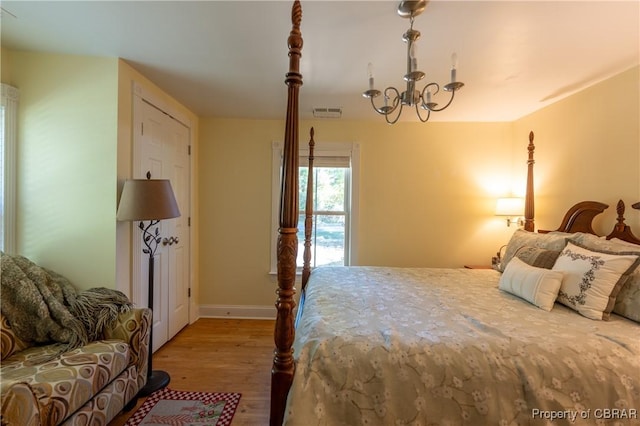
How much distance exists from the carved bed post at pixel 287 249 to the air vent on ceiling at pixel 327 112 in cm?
203

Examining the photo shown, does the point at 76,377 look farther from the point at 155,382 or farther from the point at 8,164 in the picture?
the point at 8,164

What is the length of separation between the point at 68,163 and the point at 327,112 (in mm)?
2271

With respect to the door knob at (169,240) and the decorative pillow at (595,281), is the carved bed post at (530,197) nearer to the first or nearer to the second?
the decorative pillow at (595,281)

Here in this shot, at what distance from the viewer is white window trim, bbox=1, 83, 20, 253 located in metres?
1.95

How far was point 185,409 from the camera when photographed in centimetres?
193

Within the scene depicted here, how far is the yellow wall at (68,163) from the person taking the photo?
203cm

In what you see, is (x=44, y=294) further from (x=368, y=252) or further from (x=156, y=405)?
(x=368, y=252)

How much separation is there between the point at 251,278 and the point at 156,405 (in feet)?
5.49

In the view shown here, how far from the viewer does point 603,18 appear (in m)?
1.59

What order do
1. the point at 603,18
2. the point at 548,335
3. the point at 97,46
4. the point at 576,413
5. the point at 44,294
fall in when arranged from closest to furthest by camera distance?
the point at 576,413 → the point at 548,335 → the point at 603,18 → the point at 44,294 → the point at 97,46

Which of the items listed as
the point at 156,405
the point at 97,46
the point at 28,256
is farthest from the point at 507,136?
the point at 28,256

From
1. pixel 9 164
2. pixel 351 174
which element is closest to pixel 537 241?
pixel 351 174

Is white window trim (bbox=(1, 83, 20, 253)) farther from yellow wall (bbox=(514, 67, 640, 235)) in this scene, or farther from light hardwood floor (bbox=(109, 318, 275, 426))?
yellow wall (bbox=(514, 67, 640, 235))

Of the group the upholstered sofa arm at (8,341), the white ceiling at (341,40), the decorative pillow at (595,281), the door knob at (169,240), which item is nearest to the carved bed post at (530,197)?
the white ceiling at (341,40)
